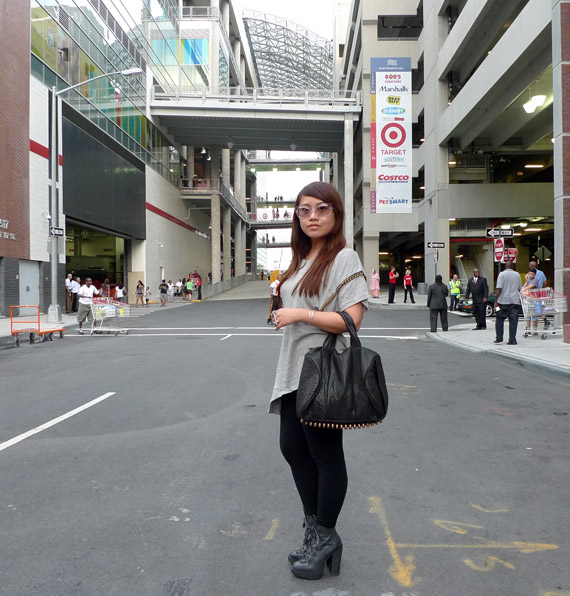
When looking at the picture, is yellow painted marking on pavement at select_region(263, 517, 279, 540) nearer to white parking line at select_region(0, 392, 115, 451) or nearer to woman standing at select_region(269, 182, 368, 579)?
woman standing at select_region(269, 182, 368, 579)

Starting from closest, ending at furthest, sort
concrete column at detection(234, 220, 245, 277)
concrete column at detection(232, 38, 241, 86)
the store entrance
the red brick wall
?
1. the red brick wall
2. the store entrance
3. concrete column at detection(232, 38, 241, 86)
4. concrete column at detection(234, 220, 245, 277)

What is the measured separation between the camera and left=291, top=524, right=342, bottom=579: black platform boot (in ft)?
7.89

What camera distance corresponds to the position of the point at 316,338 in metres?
2.32

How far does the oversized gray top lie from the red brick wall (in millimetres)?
20606

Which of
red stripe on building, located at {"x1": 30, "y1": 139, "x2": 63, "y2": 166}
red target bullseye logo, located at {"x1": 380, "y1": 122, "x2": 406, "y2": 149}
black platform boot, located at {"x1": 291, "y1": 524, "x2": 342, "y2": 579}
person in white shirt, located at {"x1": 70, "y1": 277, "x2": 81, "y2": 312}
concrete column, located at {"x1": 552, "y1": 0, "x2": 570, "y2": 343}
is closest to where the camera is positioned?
black platform boot, located at {"x1": 291, "y1": 524, "x2": 342, "y2": 579}

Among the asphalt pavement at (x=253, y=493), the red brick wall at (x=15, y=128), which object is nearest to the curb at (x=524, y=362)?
the asphalt pavement at (x=253, y=493)

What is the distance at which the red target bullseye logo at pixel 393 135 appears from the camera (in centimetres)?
2788

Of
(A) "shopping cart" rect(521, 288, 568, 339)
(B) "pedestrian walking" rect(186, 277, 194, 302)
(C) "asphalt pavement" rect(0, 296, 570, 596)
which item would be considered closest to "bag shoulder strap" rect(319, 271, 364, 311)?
(C) "asphalt pavement" rect(0, 296, 570, 596)

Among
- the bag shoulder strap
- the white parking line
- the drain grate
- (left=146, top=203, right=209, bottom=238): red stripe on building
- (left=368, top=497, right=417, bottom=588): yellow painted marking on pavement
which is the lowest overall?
the drain grate

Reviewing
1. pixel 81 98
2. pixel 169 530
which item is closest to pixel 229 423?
pixel 169 530

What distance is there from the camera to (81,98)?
83.7 feet

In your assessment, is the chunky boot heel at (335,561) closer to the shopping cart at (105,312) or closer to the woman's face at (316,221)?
the woman's face at (316,221)

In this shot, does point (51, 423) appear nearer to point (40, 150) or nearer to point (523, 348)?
point (523, 348)

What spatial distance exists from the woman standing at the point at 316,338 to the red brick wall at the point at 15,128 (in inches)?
Answer: 811
